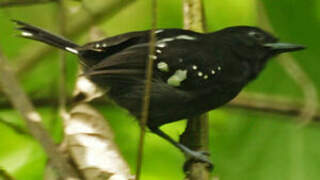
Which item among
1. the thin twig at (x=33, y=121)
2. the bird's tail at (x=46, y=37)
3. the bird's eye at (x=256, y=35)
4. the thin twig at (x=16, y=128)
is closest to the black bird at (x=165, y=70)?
the bird's tail at (x=46, y=37)

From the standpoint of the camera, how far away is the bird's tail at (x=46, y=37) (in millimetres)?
3662

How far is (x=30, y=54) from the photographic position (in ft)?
13.0

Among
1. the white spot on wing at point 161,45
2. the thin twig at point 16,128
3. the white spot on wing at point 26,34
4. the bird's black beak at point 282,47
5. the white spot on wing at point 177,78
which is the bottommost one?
the thin twig at point 16,128

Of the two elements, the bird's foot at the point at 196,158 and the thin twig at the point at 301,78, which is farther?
the thin twig at the point at 301,78

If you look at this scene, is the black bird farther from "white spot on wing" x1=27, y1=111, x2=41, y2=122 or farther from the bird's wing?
"white spot on wing" x1=27, y1=111, x2=41, y2=122

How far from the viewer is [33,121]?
292 centimetres

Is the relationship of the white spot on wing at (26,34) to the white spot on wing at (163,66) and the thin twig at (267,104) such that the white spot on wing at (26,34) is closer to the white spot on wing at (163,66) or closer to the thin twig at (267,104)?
the thin twig at (267,104)

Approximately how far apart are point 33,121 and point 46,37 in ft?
2.85

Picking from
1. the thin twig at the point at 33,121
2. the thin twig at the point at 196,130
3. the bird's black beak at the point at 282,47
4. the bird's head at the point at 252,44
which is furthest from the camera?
the bird's head at the point at 252,44

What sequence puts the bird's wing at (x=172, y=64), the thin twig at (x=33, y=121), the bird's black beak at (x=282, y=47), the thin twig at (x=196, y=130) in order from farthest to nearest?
1. the bird's black beak at (x=282, y=47)
2. the bird's wing at (x=172, y=64)
3. the thin twig at (x=196, y=130)
4. the thin twig at (x=33, y=121)

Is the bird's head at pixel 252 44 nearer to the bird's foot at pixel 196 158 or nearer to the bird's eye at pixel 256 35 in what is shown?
the bird's eye at pixel 256 35

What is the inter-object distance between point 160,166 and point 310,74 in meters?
0.92

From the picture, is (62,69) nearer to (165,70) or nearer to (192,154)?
(165,70)

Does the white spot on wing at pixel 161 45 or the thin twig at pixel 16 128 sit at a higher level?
the white spot on wing at pixel 161 45
